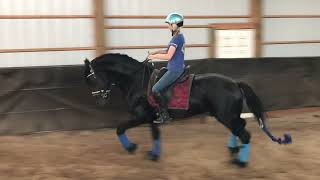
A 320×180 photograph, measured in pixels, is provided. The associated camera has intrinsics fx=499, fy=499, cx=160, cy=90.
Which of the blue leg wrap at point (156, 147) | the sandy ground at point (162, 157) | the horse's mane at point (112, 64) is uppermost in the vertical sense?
the horse's mane at point (112, 64)

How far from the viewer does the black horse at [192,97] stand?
299 inches

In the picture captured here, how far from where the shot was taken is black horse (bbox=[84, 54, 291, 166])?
7590mm

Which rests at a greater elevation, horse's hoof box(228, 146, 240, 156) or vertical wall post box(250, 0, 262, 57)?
vertical wall post box(250, 0, 262, 57)

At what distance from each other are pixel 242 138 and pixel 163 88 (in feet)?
4.69

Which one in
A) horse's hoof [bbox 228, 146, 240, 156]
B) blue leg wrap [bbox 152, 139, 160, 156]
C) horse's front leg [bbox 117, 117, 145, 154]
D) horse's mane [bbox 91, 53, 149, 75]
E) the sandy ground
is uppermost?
horse's mane [bbox 91, 53, 149, 75]

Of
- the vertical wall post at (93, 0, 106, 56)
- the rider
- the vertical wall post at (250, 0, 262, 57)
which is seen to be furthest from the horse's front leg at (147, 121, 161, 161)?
the vertical wall post at (250, 0, 262, 57)

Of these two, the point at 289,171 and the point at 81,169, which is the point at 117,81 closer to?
the point at 81,169

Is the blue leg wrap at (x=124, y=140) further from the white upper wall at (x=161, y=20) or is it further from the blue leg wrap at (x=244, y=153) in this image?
the white upper wall at (x=161, y=20)

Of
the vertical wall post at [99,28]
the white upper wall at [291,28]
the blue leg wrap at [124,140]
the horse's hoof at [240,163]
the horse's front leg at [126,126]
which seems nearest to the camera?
the horse's hoof at [240,163]

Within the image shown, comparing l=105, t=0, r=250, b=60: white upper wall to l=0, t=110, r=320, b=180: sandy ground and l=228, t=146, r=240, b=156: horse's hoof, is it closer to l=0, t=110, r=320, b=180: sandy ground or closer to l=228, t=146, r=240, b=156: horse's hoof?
l=0, t=110, r=320, b=180: sandy ground

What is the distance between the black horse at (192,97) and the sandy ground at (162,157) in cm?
35

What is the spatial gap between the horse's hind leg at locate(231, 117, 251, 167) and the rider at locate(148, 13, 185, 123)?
111 cm

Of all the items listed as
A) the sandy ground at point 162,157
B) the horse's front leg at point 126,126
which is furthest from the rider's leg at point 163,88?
the sandy ground at point 162,157

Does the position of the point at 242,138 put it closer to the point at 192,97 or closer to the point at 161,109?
the point at 192,97
